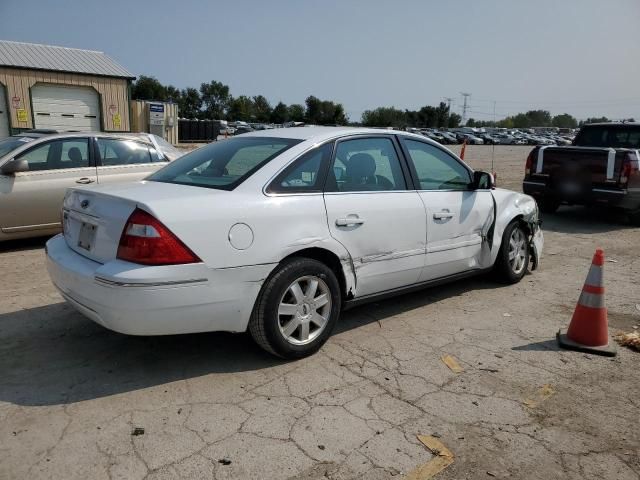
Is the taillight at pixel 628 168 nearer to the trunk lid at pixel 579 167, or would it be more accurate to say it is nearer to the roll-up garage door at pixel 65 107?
the trunk lid at pixel 579 167

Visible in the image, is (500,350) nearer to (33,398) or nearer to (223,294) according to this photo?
(223,294)

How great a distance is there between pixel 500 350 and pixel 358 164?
181 cm

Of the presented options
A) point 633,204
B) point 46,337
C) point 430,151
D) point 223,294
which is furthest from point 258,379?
point 633,204

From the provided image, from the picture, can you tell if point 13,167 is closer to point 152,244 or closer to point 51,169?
point 51,169

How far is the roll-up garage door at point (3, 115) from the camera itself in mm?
19422

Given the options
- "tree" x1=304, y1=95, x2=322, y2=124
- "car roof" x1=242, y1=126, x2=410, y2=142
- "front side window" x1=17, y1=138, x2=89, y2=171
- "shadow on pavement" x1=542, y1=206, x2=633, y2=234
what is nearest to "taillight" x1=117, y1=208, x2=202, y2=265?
"car roof" x1=242, y1=126, x2=410, y2=142

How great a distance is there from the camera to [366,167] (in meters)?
4.33

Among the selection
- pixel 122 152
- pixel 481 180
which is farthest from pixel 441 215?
pixel 122 152

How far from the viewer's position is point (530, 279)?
6.10 m

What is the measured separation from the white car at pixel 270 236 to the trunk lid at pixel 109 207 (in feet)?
0.04

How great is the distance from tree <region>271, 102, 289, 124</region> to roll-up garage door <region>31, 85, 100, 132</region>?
71580 mm

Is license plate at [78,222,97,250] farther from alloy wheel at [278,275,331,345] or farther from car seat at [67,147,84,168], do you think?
car seat at [67,147,84,168]

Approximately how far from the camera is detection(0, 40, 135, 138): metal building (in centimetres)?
1958

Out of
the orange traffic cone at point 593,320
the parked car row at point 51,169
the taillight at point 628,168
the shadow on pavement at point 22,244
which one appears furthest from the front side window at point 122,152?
the taillight at point 628,168
